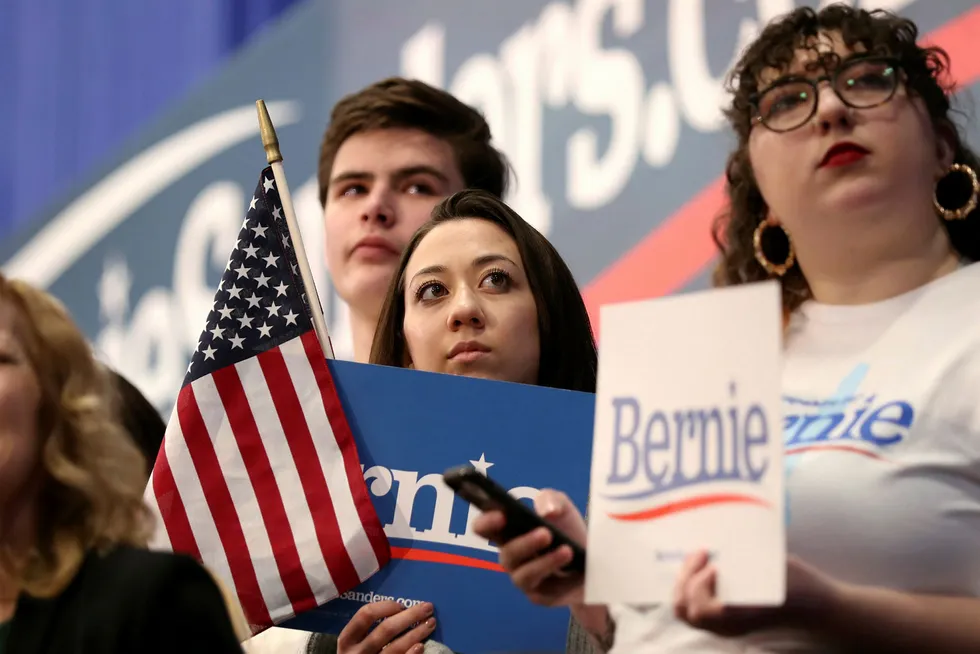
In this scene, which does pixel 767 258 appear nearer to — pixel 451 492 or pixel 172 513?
pixel 451 492

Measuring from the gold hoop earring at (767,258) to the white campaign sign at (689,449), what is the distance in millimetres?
746

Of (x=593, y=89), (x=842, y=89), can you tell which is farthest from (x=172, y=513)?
(x=593, y=89)

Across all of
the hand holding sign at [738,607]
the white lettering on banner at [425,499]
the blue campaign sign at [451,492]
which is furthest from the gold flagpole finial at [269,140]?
the hand holding sign at [738,607]

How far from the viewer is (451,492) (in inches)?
84.7

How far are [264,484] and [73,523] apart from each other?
2.02 feet

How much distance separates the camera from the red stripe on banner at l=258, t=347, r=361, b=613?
2172mm

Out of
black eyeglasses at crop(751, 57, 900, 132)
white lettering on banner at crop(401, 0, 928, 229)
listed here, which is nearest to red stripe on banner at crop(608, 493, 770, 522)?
black eyeglasses at crop(751, 57, 900, 132)

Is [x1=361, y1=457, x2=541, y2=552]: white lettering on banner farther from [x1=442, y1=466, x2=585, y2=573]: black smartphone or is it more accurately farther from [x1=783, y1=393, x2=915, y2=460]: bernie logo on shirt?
[x1=442, y1=466, x2=585, y2=573]: black smartphone

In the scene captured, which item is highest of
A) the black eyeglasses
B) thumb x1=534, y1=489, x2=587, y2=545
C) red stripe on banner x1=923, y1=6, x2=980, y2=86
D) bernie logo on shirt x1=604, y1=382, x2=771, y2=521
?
red stripe on banner x1=923, y1=6, x2=980, y2=86

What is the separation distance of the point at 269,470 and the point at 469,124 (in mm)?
1190

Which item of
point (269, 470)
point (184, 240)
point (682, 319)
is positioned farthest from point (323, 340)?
point (184, 240)

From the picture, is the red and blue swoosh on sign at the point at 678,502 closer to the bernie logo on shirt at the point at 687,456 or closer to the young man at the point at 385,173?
the bernie logo on shirt at the point at 687,456

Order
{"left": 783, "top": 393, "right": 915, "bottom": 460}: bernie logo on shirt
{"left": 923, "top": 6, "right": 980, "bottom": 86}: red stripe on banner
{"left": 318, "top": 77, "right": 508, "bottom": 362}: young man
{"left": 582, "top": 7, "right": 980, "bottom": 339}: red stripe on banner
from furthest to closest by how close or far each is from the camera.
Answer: {"left": 582, "top": 7, "right": 980, "bottom": 339}: red stripe on banner
{"left": 318, "top": 77, "right": 508, "bottom": 362}: young man
{"left": 923, "top": 6, "right": 980, "bottom": 86}: red stripe on banner
{"left": 783, "top": 393, "right": 915, "bottom": 460}: bernie logo on shirt

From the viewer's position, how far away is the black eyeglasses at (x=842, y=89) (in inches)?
78.2
